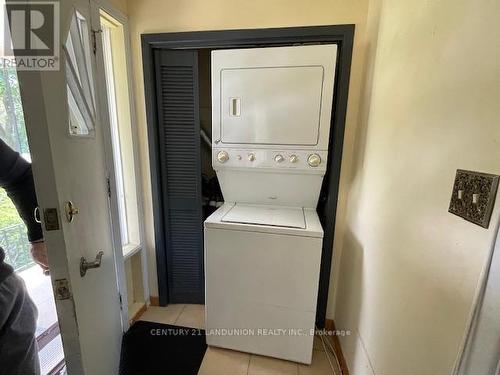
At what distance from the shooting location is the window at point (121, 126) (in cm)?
154

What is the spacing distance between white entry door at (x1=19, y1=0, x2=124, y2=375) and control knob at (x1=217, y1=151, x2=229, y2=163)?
67 cm

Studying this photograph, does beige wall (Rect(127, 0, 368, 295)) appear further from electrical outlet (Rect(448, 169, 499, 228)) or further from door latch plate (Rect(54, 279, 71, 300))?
door latch plate (Rect(54, 279, 71, 300))

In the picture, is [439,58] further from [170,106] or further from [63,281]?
[170,106]

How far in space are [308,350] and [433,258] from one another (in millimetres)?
1121

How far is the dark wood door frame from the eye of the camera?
1.42 metres

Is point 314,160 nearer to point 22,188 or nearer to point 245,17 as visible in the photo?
→ point 245,17

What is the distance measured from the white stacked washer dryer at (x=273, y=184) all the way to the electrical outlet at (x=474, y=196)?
709 mm

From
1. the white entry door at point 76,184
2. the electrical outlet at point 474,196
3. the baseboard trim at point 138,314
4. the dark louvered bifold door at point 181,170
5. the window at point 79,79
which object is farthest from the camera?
the baseboard trim at point 138,314

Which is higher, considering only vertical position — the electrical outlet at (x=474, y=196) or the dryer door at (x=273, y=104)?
the dryer door at (x=273, y=104)

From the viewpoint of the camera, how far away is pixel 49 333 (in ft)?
5.06

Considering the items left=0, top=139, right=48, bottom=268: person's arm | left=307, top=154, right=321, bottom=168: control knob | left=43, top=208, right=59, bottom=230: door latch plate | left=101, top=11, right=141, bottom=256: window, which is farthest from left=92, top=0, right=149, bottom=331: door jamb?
left=307, top=154, right=321, bottom=168: control knob

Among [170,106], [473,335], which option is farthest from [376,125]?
[170,106]

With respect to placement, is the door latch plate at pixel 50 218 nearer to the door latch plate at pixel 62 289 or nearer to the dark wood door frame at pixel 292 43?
the door latch plate at pixel 62 289

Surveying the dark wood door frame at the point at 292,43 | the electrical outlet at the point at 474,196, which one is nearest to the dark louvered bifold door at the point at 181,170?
the dark wood door frame at the point at 292,43
